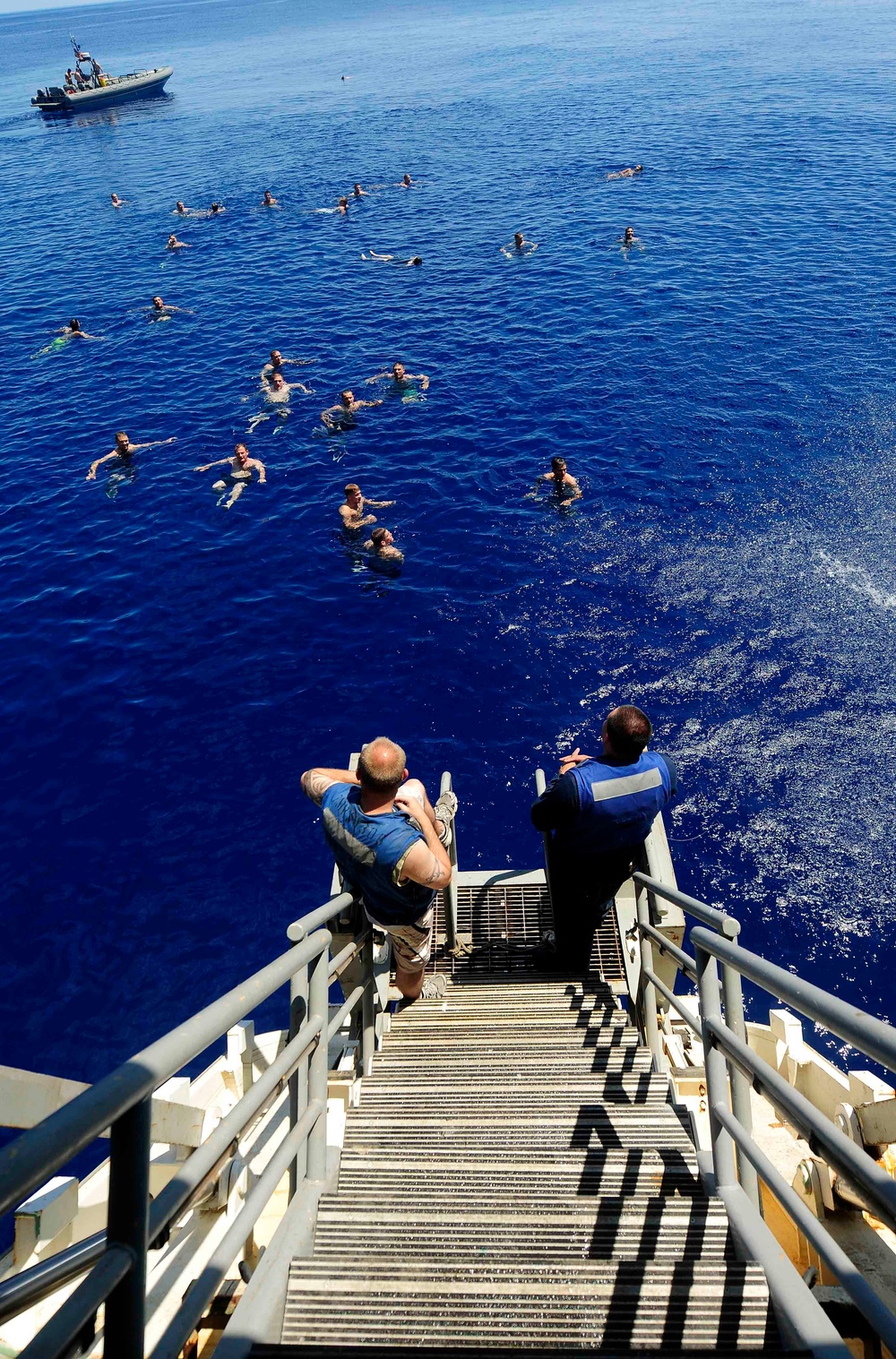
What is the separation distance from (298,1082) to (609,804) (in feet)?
8.89

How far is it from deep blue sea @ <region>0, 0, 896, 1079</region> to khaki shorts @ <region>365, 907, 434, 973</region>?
5.03m

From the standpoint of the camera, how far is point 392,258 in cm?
3375

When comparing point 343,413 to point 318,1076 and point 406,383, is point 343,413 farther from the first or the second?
point 318,1076

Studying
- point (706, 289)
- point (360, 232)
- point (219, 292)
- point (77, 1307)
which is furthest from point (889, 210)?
point (77, 1307)

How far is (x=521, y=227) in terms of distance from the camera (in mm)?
35062

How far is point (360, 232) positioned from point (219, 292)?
838 centimetres

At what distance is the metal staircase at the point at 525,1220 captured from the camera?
9.71 ft

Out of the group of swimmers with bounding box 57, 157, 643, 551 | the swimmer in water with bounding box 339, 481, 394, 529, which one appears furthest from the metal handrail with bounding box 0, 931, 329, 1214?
the swimmer in water with bounding box 339, 481, 394, 529

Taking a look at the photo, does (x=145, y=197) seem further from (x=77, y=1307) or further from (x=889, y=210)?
(x=77, y=1307)

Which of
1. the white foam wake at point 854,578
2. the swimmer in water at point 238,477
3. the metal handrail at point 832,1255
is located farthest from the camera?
the swimmer in water at point 238,477

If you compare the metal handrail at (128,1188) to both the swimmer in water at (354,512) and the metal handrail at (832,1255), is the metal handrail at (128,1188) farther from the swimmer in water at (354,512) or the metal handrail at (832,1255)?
the swimmer in water at (354,512)

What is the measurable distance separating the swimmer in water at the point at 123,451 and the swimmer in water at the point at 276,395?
244 cm

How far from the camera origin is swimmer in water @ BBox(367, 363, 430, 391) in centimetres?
2339

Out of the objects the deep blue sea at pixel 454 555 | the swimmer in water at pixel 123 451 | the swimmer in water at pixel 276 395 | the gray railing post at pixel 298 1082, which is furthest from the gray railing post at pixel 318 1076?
the swimmer in water at pixel 276 395
